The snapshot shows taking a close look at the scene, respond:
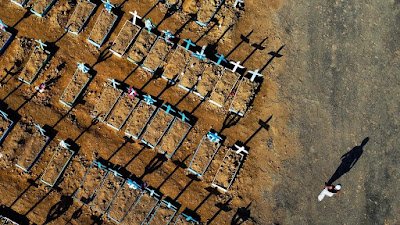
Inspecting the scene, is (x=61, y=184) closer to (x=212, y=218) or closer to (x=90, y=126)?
(x=90, y=126)

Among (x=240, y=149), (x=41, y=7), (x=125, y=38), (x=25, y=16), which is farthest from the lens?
(x=25, y=16)

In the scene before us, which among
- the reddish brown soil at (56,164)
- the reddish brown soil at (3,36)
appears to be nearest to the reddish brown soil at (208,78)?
the reddish brown soil at (56,164)

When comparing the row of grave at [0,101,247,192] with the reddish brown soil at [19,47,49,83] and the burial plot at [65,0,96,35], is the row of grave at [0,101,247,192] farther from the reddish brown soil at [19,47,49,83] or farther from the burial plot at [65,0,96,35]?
the burial plot at [65,0,96,35]

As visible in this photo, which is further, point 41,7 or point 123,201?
point 41,7

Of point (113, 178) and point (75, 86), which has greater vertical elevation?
point (75, 86)

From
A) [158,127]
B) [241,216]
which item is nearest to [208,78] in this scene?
[158,127]

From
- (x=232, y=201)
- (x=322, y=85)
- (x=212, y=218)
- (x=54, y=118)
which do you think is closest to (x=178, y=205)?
(x=212, y=218)

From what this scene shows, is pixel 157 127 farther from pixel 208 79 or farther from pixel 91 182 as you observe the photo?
pixel 91 182

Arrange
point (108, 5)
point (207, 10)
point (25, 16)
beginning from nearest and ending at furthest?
point (108, 5)
point (25, 16)
point (207, 10)
